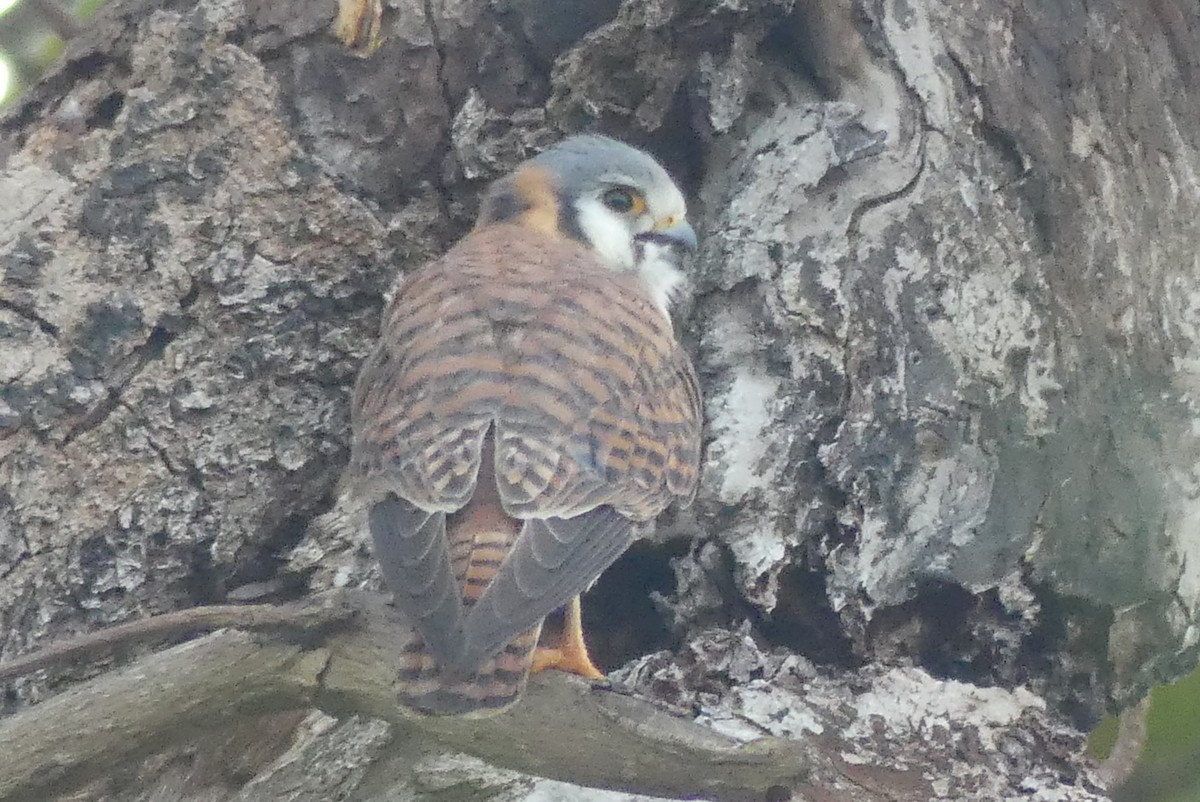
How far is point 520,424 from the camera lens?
2154 mm

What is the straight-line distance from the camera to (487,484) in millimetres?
2090

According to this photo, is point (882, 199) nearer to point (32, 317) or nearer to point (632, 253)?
point (632, 253)

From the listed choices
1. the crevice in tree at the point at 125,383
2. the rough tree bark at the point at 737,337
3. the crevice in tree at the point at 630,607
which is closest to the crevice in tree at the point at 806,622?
the rough tree bark at the point at 737,337

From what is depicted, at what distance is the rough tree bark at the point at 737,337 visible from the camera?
2418mm

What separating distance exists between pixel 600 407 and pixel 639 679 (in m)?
0.41

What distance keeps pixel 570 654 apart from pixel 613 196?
0.96 m

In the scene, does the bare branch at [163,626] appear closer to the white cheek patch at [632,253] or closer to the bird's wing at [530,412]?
the bird's wing at [530,412]

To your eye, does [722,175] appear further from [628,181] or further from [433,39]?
[433,39]

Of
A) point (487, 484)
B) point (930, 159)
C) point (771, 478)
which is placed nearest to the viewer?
point (487, 484)

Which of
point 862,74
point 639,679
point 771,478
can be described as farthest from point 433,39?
point 639,679

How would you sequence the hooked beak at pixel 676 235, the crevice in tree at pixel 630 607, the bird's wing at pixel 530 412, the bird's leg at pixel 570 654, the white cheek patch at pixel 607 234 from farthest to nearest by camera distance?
the white cheek patch at pixel 607 234 → the hooked beak at pixel 676 235 → the crevice in tree at pixel 630 607 → the bird's leg at pixel 570 654 → the bird's wing at pixel 530 412

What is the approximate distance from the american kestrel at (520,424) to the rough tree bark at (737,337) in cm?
12

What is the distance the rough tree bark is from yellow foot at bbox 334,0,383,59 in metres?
0.02

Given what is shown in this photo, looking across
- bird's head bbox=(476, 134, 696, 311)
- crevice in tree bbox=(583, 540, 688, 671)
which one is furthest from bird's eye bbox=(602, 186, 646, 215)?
crevice in tree bbox=(583, 540, 688, 671)
